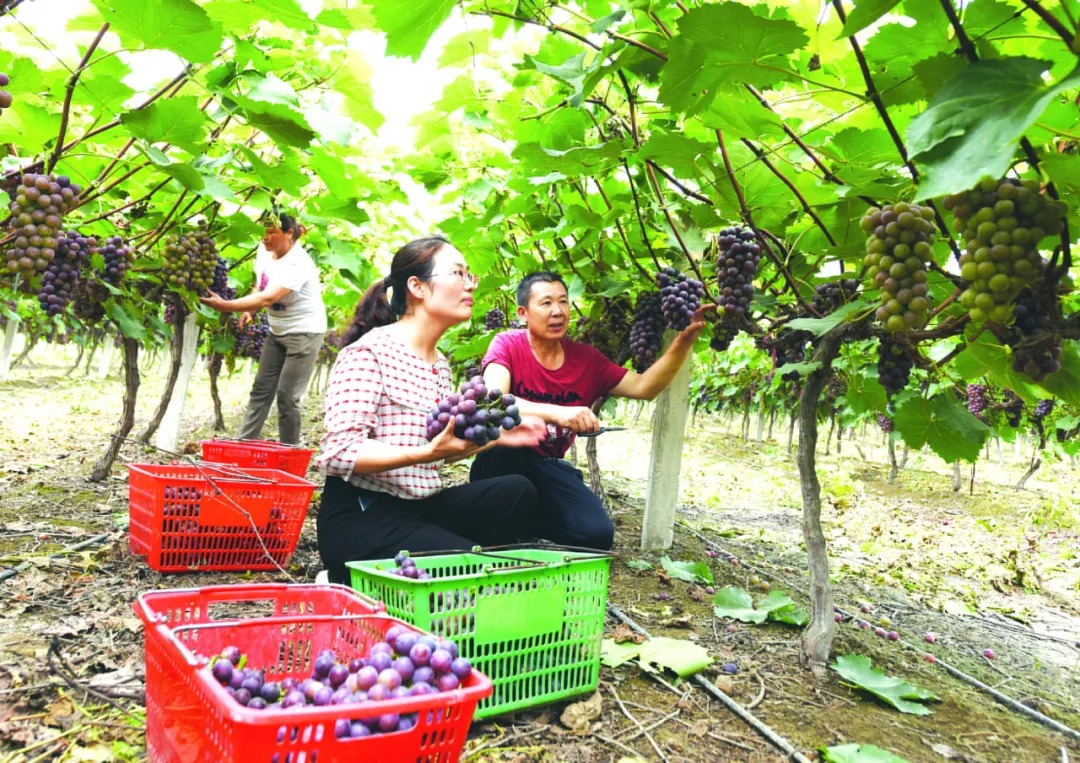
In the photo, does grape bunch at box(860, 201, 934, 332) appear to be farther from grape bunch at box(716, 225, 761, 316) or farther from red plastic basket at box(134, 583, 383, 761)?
red plastic basket at box(134, 583, 383, 761)

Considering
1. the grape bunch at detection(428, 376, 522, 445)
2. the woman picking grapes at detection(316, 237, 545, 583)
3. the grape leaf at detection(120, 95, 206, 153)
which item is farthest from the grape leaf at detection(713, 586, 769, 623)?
the grape leaf at detection(120, 95, 206, 153)

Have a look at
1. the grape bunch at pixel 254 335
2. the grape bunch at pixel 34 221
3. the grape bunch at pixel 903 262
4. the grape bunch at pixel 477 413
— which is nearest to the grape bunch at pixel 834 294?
the grape bunch at pixel 903 262

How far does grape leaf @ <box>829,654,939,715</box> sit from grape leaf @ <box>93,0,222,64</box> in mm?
2922

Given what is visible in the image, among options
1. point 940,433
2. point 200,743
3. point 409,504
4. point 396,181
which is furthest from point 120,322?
point 940,433

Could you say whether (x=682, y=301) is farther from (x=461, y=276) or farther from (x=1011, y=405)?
(x=1011, y=405)

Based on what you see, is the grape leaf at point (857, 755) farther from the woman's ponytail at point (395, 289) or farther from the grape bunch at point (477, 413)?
the woman's ponytail at point (395, 289)

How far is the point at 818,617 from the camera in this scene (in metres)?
2.65

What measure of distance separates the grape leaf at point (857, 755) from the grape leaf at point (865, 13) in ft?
6.02

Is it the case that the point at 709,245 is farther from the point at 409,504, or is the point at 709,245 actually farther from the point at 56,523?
the point at 56,523

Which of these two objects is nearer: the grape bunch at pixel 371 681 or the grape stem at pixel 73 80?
the grape bunch at pixel 371 681

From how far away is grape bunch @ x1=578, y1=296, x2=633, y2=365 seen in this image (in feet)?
15.0

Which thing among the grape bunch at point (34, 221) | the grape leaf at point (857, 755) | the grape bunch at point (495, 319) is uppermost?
the grape bunch at point (495, 319)

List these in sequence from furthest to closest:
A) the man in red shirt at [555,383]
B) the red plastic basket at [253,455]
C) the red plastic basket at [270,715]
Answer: the red plastic basket at [253,455]
the man in red shirt at [555,383]
the red plastic basket at [270,715]

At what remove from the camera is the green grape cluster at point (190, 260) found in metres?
3.71
